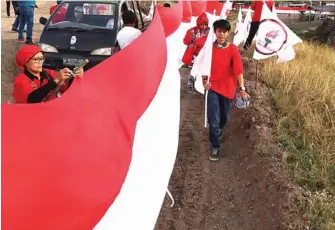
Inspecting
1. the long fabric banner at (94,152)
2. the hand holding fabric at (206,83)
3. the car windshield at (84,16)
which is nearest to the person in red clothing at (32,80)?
the long fabric banner at (94,152)

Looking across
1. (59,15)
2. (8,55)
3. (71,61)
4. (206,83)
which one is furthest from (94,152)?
(8,55)

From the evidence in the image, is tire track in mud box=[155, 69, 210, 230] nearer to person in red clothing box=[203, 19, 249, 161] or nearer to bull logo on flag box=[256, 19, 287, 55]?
person in red clothing box=[203, 19, 249, 161]

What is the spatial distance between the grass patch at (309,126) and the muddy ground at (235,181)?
0.57ft

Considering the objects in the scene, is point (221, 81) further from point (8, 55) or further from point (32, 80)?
point (8, 55)

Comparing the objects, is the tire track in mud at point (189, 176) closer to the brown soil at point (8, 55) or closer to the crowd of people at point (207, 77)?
the crowd of people at point (207, 77)

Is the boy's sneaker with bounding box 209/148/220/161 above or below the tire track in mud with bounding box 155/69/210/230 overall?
above

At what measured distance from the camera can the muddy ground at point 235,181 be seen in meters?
4.95

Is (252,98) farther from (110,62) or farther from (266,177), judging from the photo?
(110,62)

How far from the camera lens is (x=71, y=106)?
3.03 m

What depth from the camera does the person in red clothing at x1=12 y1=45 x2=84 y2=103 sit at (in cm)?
411

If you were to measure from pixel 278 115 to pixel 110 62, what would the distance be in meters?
3.73

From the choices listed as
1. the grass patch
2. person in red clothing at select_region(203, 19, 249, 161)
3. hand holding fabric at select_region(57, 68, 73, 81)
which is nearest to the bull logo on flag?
the grass patch

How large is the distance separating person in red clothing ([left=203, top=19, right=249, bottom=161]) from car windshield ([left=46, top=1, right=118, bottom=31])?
3.96 meters

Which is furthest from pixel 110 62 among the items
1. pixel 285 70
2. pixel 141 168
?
pixel 285 70
